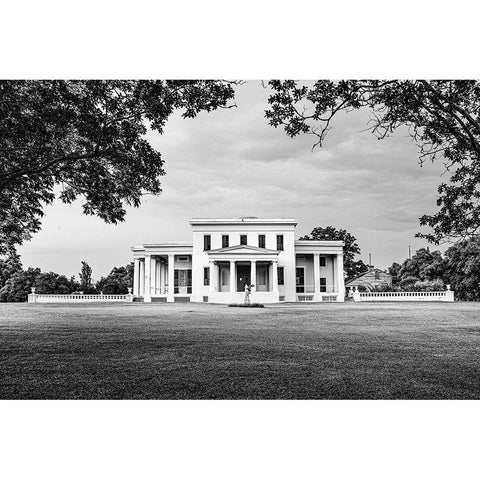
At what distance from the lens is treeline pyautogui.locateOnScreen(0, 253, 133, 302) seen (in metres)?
→ 5.82

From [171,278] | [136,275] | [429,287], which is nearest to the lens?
[136,275]

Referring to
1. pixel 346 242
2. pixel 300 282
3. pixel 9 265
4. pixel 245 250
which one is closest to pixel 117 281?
pixel 9 265

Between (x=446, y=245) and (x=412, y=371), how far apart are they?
199 cm

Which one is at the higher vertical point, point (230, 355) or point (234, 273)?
point (234, 273)

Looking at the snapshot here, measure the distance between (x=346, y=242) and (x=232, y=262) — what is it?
23.7 feet

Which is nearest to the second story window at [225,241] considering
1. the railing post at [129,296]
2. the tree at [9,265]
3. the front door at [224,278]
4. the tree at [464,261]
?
the front door at [224,278]

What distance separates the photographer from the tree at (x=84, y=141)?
5.39 meters

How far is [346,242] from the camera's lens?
20.6ft

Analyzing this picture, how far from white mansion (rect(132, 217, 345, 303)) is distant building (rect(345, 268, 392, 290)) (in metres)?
0.36

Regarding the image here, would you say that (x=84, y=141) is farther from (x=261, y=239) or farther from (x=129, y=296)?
(x=261, y=239)

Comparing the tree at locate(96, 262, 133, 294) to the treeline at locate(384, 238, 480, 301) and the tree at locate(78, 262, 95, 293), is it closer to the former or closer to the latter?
the tree at locate(78, 262, 95, 293)
